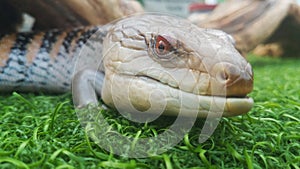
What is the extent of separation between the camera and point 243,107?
1311 mm

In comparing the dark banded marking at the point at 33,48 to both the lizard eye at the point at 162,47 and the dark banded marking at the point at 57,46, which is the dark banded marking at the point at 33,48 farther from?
the lizard eye at the point at 162,47

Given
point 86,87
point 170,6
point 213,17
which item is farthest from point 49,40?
point 170,6

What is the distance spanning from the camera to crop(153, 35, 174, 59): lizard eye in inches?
60.1

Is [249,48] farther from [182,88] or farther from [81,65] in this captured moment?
[182,88]

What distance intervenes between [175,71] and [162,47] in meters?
0.15

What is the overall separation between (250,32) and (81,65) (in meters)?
2.26

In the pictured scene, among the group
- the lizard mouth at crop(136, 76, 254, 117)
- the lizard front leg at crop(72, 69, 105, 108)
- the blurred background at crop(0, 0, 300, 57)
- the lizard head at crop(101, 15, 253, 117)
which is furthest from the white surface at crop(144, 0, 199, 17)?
the lizard mouth at crop(136, 76, 254, 117)

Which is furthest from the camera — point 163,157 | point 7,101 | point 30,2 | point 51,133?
point 30,2

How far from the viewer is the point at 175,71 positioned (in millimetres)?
1471

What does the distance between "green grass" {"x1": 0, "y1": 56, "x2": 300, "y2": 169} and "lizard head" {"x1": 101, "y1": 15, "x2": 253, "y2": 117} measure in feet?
0.38

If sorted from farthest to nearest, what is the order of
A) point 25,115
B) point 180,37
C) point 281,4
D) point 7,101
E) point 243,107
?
point 281,4
point 7,101
point 25,115
point 180,37
point 243,107

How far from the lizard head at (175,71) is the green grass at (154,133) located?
0.12m

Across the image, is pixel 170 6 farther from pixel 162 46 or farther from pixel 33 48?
pixel 162 46

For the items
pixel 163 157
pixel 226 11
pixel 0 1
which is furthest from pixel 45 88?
pixel 226 11
